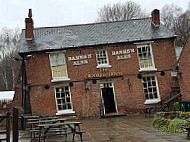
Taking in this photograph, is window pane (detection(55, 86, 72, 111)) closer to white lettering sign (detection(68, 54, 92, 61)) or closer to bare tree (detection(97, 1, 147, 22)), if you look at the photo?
white lettering sign (detection(68, 54, 92, 61))

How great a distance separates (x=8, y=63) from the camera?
178 ft

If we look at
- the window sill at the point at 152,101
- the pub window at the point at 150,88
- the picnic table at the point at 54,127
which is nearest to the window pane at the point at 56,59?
the pub window at the point at 150,88

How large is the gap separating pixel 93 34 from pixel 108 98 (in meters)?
5.38

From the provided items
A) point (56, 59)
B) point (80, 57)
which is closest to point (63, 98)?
point (56, 59)

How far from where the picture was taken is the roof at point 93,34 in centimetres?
2433

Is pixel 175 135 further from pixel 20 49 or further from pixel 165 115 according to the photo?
pixel 20 49

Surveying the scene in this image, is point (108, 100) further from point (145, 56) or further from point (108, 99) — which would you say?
point (145, 56)

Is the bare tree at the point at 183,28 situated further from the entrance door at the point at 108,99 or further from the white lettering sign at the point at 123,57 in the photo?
the entrance door at the point at 108,99

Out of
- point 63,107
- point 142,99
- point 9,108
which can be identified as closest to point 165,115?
point 142,99

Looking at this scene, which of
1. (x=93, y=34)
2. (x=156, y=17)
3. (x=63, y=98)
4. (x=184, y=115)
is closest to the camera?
(x=184, y=115)

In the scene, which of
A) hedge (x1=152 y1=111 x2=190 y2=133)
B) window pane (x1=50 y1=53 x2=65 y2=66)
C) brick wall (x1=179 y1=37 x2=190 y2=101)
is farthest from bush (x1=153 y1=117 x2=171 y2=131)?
window pane (x1=50 y1=53 x2=65 y2=66)

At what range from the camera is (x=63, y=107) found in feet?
78.3

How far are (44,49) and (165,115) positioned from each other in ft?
37.0

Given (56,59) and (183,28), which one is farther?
(183,28)
